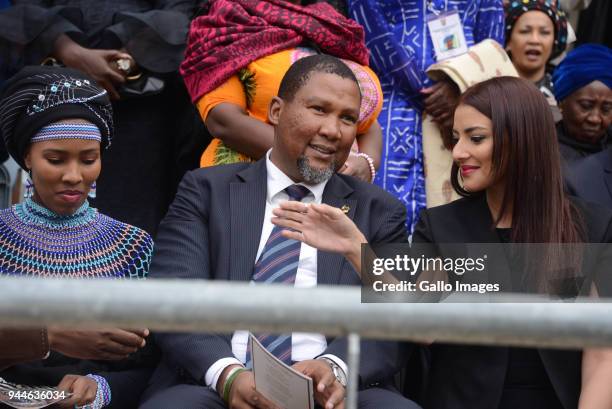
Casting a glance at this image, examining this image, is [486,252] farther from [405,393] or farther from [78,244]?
[78,244]

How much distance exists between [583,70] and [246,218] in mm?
2406

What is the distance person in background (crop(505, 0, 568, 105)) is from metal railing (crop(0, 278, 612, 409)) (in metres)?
4.38

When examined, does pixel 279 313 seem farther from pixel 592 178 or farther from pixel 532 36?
pixel 532 36

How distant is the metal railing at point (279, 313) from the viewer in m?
1.32

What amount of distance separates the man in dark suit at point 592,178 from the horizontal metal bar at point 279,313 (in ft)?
10.8

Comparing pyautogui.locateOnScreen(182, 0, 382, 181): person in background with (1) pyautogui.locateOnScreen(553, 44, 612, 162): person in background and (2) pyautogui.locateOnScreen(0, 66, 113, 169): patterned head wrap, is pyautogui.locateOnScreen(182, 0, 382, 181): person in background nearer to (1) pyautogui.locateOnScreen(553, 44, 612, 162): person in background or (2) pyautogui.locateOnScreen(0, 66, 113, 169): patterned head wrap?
(2) pyautogui.locateOnScreen(0, 66, 113, 169): patterned head wrap

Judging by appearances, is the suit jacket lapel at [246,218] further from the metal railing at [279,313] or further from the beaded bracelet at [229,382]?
the metal railing at [279,313]

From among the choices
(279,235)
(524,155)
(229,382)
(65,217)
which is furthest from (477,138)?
(65,217)

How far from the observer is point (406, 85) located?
4.94 m

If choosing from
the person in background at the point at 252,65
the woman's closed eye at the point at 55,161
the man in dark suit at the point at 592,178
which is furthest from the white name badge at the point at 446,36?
the woman's closed eye at the point at 55,161

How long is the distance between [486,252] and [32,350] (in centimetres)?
168

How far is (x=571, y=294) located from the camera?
11.5 ft

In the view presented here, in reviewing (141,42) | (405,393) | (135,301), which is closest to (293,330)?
(135,301)

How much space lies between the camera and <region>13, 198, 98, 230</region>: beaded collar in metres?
3.58
